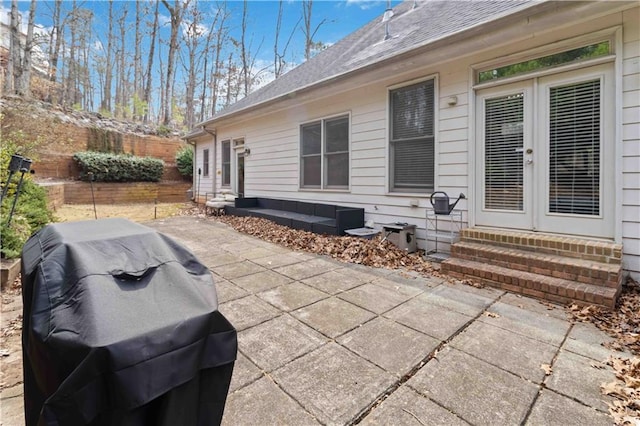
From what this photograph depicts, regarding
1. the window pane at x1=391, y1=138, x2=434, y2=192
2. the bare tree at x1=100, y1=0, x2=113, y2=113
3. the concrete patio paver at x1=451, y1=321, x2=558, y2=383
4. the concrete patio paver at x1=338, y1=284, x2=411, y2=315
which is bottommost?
the concrete patio paver at x1=451, y1=321, x2=558, y2=383

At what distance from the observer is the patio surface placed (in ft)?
5.56

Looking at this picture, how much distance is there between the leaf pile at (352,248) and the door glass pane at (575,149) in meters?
1.83

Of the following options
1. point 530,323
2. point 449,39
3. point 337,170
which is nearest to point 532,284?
point 530,323

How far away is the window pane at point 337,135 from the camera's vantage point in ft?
21.0

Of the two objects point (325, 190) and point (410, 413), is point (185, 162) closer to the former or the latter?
point (325, 190)

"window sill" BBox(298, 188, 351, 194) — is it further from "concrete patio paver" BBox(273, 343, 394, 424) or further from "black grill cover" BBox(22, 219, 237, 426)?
"black grill cover" BBox(22, 219, 237, 426)

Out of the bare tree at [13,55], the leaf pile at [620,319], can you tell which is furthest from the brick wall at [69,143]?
the leaf pile at [620,319]

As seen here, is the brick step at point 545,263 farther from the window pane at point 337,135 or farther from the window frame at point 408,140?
the window pane at point 337,135

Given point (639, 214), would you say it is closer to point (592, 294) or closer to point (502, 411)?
point (592, 294)

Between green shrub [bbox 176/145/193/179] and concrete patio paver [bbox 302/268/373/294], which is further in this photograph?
green shrub [bbox 176/145/193/179]

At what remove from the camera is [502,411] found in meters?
1.70

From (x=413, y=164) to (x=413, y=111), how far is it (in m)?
0.89

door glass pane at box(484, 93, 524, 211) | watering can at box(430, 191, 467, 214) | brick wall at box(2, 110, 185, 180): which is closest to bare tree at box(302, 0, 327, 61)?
brick wall at box(2, 110, 185, 180)

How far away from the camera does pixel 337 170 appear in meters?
6.63
